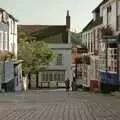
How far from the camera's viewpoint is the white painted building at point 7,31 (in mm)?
53375

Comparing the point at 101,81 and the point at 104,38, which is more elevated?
the point at 104,38

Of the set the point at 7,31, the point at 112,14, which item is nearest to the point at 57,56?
the point at 7,31

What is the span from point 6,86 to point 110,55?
14.4 meters

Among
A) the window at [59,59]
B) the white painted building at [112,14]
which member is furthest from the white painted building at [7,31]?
the window at [59,59]

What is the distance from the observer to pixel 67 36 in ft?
266

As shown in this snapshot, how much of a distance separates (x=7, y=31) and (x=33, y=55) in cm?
1520

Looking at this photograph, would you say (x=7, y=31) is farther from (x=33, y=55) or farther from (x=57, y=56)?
(x=57, y=56)

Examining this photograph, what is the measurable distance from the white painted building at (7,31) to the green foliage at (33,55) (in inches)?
255

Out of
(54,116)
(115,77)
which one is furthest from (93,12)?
(54,116)

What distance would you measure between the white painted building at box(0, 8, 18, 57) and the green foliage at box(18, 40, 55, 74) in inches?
255

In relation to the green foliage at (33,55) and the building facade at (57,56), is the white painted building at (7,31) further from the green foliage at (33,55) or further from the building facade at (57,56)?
the building facade at (57,56)

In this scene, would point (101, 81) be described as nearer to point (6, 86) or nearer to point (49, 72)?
point (6, 86)

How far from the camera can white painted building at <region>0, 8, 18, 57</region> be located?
5338cm

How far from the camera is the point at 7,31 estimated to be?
2206 inches
